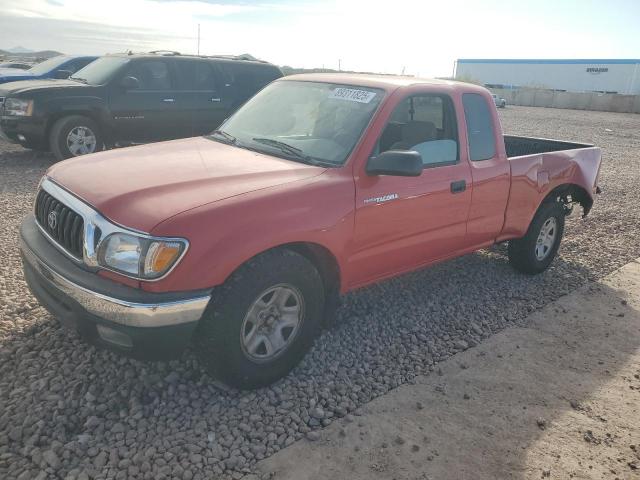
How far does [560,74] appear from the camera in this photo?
224 feet

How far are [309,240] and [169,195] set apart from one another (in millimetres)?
826

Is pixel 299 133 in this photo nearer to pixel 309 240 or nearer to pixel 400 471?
pixel 309 240

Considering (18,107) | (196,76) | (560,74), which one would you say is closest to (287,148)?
(196,76)

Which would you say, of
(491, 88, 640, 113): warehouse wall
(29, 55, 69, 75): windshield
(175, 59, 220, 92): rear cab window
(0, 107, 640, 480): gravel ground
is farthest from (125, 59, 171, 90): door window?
(491, 88, 640, 113): warehouse wall

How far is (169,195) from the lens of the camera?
284 cm

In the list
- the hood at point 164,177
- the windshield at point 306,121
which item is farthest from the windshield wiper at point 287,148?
the hood at point 164,177

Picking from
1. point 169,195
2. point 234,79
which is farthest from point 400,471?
point 234,79

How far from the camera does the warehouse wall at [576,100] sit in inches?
1658

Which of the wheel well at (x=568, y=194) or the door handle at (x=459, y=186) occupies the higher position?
the door handle at (x=459, y=186)

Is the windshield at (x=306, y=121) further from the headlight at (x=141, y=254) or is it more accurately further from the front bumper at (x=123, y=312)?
the front bumper at (x=123, y=312)

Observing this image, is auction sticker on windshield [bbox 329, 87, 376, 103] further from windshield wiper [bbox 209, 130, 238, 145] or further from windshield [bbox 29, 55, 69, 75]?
windshield [bbox 29, 55, 69, 75]

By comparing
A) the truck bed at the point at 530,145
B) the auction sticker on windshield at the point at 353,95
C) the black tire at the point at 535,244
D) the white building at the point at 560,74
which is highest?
the white building at the point at 560,74

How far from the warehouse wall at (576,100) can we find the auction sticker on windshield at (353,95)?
4589 centimetres

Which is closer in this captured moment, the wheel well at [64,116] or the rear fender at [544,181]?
the rear fender at [544,181]
